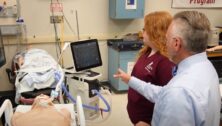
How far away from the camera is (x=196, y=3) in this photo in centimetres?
441

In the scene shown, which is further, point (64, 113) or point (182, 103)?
point (64, 113)

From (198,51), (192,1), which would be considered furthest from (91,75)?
(192,1)

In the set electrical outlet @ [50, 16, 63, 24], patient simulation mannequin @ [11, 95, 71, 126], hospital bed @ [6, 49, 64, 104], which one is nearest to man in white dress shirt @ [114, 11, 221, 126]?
patient simulation mannequin @ [11, 95, 71, 126]

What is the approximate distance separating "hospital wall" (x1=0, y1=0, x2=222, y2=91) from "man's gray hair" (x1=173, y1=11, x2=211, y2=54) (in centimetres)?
306

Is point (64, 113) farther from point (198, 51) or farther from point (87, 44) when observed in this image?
point (87, 44)

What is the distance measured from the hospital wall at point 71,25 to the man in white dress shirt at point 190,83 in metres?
3.03

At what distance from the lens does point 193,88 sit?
95 centimetres

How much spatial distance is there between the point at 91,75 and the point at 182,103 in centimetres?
200

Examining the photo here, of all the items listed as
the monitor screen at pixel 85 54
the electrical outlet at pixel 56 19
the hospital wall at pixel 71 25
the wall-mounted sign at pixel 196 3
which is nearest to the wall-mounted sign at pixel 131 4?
the hospital wall at pixel 71 25

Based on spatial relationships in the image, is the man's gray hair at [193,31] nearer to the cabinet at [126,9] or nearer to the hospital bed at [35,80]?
the hospital bed at [35,80]

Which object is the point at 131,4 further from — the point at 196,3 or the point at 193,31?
the point at 193,31

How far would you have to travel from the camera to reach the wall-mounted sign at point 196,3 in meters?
4.33

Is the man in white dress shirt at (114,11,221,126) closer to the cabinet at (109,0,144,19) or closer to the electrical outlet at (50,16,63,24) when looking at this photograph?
the cabinet at (109,0,144,19)

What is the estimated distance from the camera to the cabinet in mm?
3738
